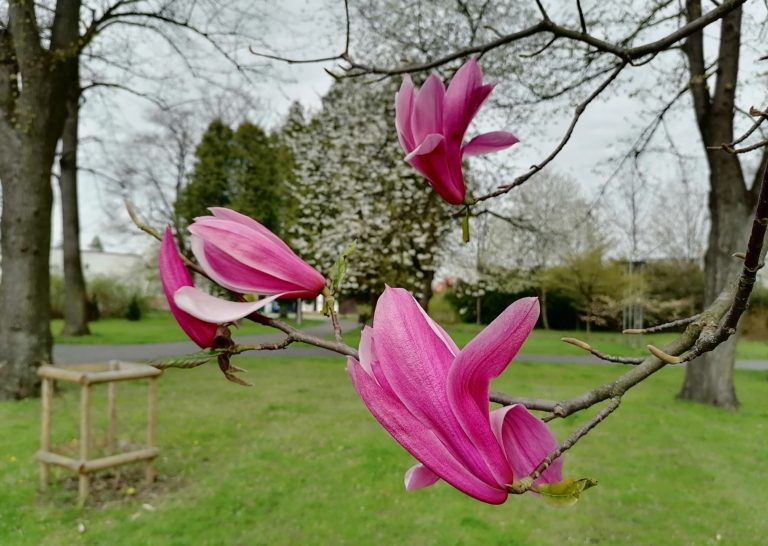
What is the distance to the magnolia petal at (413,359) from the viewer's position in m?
0.37

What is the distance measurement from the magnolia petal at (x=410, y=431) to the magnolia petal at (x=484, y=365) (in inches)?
0.7

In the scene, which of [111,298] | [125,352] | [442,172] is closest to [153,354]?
[125,352]

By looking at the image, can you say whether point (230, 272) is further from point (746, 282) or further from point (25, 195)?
point (25, 195)

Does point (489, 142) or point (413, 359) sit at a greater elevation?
point (489, 142)

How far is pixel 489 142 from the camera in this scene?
648 millimetres

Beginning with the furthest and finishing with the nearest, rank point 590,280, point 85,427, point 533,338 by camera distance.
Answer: point 590,280 < point 533,338 < point 85,427

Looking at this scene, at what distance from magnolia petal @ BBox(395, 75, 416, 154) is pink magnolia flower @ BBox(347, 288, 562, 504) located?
206 millimetres

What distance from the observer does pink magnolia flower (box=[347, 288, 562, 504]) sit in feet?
1.19

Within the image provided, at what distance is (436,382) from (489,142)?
1.11 feet

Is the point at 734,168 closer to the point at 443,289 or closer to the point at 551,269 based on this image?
Answer: the point at 551,269

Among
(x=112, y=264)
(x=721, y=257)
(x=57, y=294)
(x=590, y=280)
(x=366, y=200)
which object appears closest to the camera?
(x=721, y=257)

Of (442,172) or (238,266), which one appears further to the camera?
(442,172)

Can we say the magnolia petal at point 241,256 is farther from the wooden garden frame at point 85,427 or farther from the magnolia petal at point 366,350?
the wooden garden frame at point 85,427

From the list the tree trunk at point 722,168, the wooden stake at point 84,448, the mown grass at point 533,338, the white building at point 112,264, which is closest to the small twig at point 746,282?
the wooden stake at point 84,448
